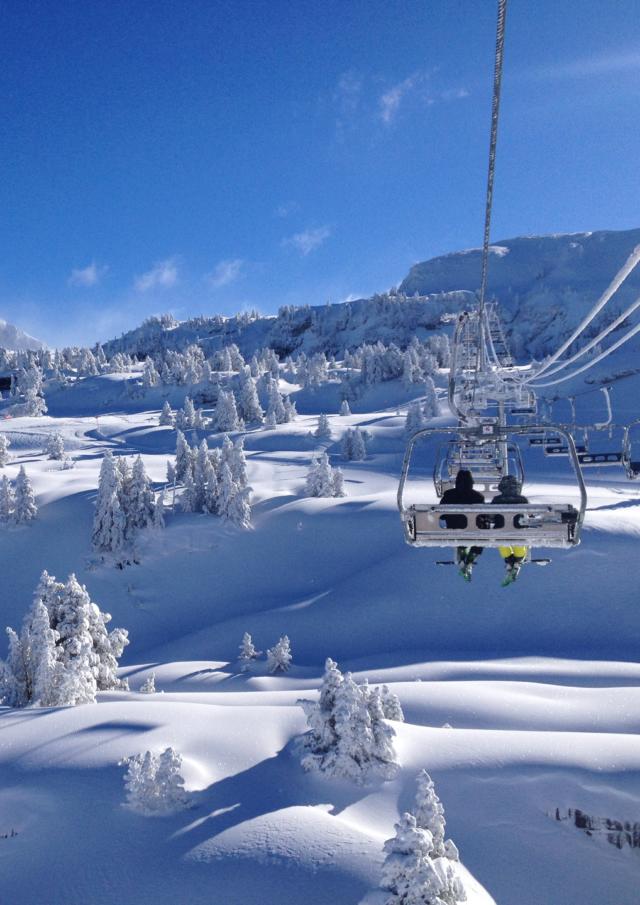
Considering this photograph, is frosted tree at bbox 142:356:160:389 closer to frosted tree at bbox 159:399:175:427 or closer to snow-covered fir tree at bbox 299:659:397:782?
frosted tree at bbox 159:399:175:427

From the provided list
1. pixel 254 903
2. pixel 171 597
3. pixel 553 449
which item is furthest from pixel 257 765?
pixel 171 597

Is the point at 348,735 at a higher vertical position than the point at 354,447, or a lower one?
lower

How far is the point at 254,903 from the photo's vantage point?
1195 cm

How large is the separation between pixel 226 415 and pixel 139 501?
153 ft

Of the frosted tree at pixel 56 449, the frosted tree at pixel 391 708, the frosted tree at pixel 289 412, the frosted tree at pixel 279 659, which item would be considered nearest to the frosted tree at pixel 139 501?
the frosted tree at pixel 279 659

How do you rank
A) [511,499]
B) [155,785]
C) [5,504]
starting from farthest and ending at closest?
1. [5,504]
2. [155,785]
3. [511,499]

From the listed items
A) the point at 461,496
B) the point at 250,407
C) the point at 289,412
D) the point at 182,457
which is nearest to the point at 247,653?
the point at 461,496

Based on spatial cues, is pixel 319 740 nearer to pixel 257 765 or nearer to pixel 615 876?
pixel 257 765

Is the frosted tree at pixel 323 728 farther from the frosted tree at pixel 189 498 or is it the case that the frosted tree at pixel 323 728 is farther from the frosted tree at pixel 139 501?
the frosted tree at pixel 189 498

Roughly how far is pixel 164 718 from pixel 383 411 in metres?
97.0

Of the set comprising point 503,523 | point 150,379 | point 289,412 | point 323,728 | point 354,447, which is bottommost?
point 323,728

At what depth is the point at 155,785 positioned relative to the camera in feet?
48.9

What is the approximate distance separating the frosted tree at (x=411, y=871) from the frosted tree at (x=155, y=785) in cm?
653

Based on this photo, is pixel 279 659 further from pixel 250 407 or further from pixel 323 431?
pixel 250 407
